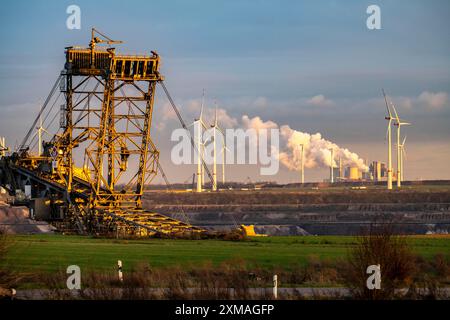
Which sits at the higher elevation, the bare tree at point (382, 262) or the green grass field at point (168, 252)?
the bare tree at point (382, 262)

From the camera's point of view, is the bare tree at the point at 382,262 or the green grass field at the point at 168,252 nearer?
the bare tree at the point at 382,262

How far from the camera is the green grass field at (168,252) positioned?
5597cm

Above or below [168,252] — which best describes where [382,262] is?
above

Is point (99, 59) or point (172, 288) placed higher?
point (99, 59)

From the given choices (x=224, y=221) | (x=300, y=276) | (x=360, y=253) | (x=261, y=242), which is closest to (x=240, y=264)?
(x=300, y=276)

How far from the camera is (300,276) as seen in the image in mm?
50844

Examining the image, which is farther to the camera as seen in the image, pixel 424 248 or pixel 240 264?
pixel 424 248

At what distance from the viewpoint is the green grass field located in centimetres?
5597

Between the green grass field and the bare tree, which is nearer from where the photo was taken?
the bare tree

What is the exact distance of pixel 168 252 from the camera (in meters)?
64.7

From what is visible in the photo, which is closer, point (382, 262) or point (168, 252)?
point (382, 262)

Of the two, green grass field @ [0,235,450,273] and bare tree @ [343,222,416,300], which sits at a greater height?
bare tree @ [343,222,416,300]
